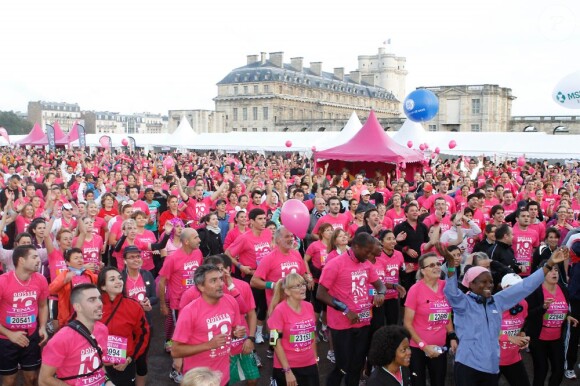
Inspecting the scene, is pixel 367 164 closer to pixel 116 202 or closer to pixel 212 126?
pixel 116 202

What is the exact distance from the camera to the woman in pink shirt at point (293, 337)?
167 inches

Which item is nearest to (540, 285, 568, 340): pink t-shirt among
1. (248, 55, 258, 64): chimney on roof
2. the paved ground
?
the paved ground

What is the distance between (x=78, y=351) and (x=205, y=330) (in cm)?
87

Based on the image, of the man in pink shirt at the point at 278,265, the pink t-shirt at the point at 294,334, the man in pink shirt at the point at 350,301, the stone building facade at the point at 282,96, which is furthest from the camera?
the stone building facade at the point at 282,96

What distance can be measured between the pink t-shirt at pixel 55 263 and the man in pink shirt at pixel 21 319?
1.21 meters

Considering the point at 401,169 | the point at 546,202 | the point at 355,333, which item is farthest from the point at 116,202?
the point at 401,169

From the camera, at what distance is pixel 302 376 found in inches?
172

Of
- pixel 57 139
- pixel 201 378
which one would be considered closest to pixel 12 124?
pixel 57 139

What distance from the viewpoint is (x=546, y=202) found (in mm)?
9969

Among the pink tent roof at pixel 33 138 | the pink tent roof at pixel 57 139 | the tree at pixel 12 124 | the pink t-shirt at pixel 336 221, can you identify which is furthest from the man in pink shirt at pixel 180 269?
the tree at pixel 12 124

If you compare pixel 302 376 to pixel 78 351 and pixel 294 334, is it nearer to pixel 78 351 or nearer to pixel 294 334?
pixel 294 334

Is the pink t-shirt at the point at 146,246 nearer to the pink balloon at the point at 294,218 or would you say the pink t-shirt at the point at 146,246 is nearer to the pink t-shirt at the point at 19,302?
the pink t-shirt at the point at 19,302

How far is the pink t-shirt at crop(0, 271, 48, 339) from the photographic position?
4.75 metres

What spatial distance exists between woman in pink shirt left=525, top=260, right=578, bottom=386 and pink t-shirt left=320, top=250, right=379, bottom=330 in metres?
1.49
